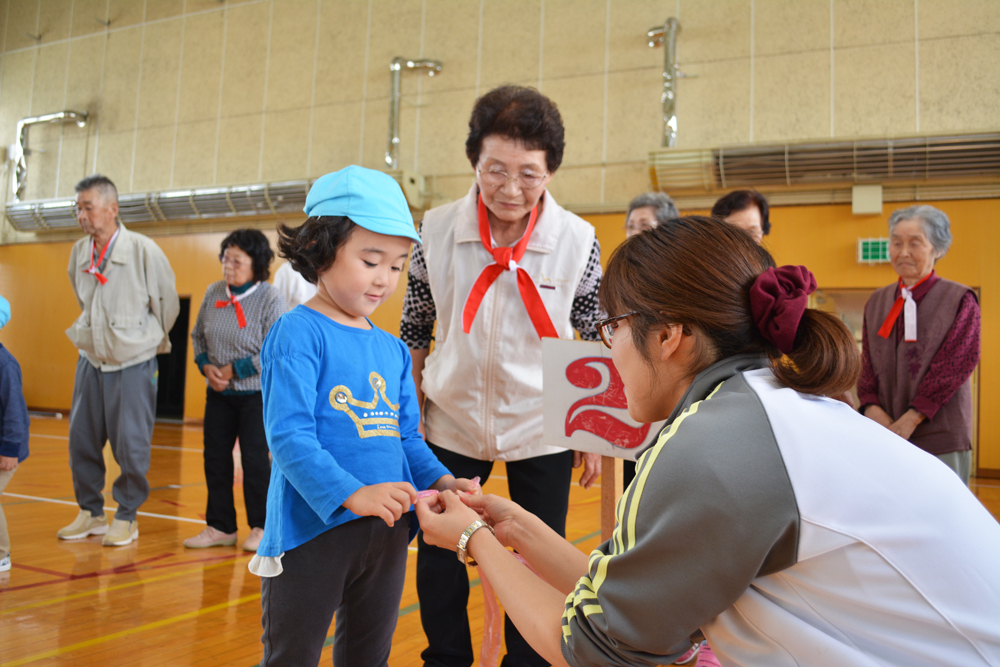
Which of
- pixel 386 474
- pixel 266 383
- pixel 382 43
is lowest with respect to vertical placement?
pixel 386 474

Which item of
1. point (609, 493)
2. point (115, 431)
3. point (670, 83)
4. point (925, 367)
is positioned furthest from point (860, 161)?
point (115, 431)

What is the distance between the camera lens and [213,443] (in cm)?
377

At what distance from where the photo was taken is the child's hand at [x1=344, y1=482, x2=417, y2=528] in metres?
1.28

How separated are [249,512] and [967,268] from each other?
739 centimetres

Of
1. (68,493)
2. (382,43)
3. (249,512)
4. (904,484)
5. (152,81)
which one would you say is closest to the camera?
(904,484)

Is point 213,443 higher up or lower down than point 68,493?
higher up

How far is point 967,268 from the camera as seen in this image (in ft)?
23.9

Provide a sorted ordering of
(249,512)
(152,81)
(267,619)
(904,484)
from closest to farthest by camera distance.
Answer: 1. (904,484)
2. (267,619)
3. (249,512)
4. (152,81)

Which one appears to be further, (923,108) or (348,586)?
(923,108)

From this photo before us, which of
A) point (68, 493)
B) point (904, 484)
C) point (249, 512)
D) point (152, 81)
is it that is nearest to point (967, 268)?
point (249, 512)

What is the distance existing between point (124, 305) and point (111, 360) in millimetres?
321

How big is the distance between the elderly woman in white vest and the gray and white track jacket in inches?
38.1

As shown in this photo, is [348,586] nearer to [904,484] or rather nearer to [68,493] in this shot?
[904,484]

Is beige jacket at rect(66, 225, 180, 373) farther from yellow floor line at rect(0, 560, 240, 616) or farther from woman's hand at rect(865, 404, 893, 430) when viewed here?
woman's hand at rect(865, 404, 893, 430)
